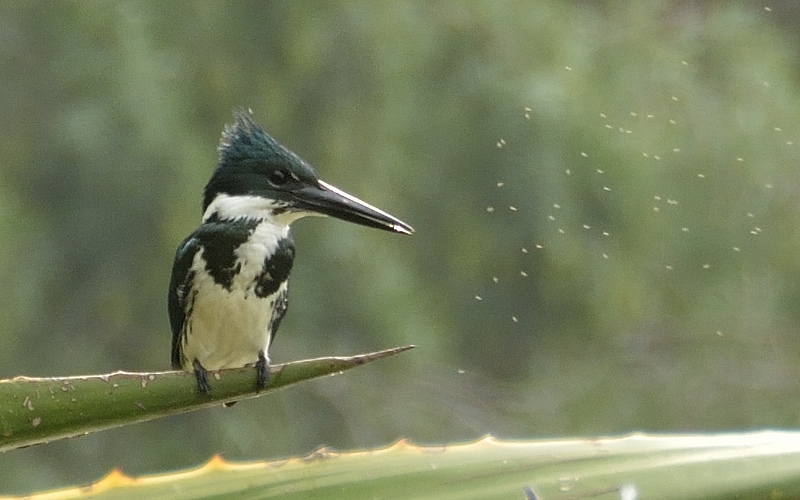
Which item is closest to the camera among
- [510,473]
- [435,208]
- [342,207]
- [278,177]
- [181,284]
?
[510,473]

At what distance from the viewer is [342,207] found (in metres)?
1.51

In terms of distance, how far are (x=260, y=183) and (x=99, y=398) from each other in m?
0.90

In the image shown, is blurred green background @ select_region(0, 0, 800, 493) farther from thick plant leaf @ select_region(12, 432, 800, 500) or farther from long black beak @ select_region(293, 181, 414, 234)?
thick plant leaf @ select_region(12, 432, 800, 500)

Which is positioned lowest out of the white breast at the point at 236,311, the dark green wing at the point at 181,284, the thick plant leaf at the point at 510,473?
the thick plant leaf at the point at 510,473

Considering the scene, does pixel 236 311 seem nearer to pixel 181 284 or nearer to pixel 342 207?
pixel 181 284

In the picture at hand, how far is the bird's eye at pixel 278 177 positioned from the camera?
1.65m

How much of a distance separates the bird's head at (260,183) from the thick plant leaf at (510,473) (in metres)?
0.62

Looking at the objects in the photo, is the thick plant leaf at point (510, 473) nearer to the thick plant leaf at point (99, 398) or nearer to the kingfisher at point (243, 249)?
the thick plant leaf at point (99, 398)

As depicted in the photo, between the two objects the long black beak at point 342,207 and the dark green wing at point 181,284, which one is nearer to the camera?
the long black beak at point 342,207

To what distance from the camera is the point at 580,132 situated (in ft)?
13.2

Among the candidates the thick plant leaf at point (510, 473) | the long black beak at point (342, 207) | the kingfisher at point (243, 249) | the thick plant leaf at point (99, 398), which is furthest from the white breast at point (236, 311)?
the thick plant leaf at point (99, 398)

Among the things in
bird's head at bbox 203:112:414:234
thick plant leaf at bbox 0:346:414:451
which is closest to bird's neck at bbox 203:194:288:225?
bird's head at bbox 203:112:414:234

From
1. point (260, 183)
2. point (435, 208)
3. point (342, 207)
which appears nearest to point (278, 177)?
point (260, 183)

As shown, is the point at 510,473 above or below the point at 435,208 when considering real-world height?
below
